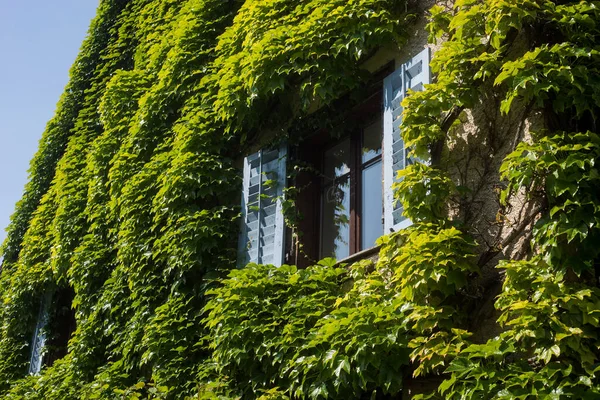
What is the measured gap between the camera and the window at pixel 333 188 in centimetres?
713

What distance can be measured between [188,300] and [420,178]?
3204 millimetres

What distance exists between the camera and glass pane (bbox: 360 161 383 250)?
24.0 feet

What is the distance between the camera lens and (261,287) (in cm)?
704

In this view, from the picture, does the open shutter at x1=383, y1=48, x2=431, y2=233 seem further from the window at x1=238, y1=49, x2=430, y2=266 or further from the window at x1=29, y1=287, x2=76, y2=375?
the window at x1=29, y1=287, x2=76, y2=375

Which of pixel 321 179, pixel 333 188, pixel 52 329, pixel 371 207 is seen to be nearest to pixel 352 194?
pixel 371 207

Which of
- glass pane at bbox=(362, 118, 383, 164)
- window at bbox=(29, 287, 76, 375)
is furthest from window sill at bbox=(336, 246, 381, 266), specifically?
window at bbox=(29, 287, 76, 375)

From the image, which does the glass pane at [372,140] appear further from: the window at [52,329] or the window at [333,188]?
the window at [52,329]

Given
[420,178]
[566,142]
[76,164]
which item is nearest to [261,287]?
[420,178]

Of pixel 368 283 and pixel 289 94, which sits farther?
pixel 289 94

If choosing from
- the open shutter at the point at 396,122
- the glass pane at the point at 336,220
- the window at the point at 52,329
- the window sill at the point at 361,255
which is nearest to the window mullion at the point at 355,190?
the glass pane at the point at 336,220

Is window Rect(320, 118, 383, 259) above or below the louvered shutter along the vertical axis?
above

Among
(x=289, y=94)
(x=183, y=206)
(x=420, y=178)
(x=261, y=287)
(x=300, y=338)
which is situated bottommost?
(x=300, y=338)

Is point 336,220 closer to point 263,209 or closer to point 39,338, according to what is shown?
point 263,209

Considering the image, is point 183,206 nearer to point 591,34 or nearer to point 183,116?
point 183,116
